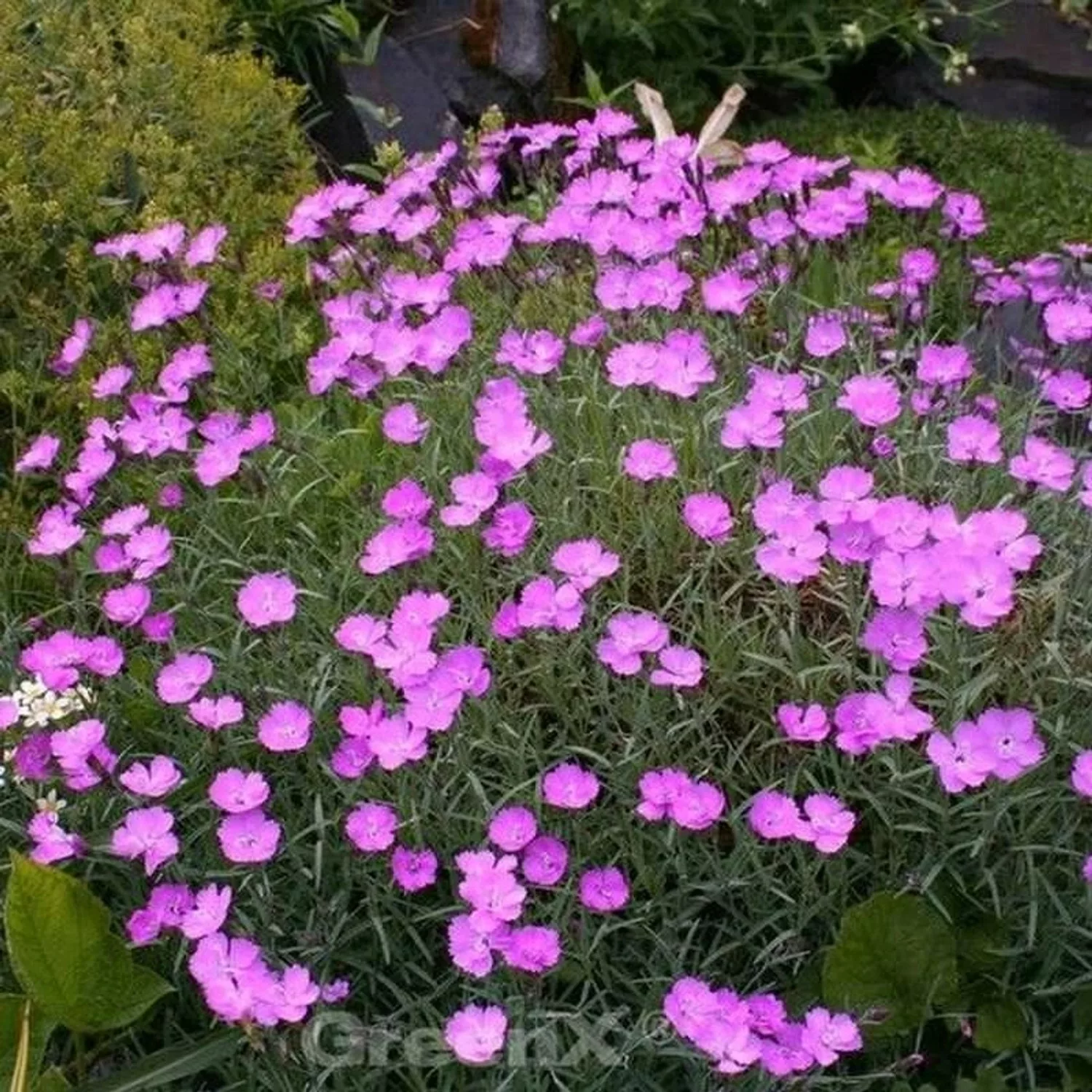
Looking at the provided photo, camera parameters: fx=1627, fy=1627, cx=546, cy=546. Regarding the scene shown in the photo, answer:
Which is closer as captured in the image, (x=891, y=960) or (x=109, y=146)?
(x=891, y=960)

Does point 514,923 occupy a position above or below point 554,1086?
above

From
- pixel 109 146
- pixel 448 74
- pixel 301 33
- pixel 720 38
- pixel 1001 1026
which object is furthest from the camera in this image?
pixel 720 38

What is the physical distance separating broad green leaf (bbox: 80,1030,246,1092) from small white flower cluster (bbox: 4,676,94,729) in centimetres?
42

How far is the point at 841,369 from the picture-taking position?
8.32ft

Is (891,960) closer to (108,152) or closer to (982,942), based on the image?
(982,942)

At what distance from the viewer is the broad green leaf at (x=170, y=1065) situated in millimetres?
1811

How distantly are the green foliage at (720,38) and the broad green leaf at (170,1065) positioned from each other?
333 centimetres

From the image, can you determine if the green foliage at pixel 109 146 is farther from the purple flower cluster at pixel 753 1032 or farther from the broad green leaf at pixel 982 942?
the broad green leaf at pixel 982 942

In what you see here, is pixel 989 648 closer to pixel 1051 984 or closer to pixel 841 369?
pixel 1051 984

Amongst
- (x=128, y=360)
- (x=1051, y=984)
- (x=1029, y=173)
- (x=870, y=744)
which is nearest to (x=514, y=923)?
(x=870, y=744)

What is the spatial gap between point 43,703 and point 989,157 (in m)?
3.57

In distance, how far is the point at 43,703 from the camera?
1966mm

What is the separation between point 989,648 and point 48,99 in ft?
7.70

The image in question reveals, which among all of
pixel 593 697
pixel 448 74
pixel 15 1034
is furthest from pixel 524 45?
pixel 15 1034
